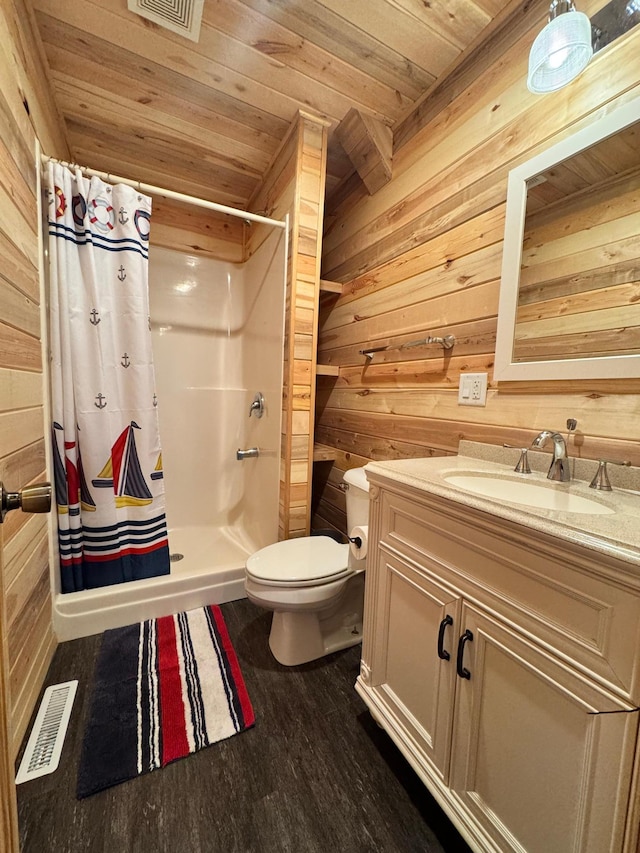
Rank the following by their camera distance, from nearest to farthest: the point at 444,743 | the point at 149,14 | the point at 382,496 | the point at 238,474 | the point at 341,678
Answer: the point at 444,743 → the point at 382,496 → the point at 149,14 → the point at 341,678 → the point at 238,474

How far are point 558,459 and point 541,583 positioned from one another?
453 mm

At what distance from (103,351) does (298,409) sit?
935 millimetres

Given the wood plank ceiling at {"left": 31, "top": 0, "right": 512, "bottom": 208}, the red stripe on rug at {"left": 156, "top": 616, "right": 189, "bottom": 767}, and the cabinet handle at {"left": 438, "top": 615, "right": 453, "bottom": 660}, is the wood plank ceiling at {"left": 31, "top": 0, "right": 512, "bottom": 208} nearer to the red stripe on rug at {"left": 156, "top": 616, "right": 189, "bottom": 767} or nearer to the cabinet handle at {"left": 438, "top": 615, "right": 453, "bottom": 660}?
the cabinet handle at {"left": 438, "top": 615, "right": 453, "bottom": 660}

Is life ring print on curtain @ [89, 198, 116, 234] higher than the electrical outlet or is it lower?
higher

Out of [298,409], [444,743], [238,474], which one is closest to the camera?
[444,743]

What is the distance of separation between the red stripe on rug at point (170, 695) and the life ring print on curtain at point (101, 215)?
1829 mm

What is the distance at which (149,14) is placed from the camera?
1.13 m

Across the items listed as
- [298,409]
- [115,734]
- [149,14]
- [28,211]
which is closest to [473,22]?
[149,14]

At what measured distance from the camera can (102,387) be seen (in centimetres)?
155

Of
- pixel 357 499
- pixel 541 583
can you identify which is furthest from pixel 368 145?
pixel 541 583

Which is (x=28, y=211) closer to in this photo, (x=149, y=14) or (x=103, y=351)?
(x=103, y=351)

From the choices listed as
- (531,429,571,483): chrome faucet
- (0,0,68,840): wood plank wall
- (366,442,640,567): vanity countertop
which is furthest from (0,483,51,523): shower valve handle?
(531,429,571,483): chrome faucet

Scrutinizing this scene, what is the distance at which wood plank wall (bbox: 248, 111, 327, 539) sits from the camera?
160 centimetres

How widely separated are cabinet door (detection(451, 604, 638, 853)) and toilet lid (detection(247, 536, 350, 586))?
601 millimetres
